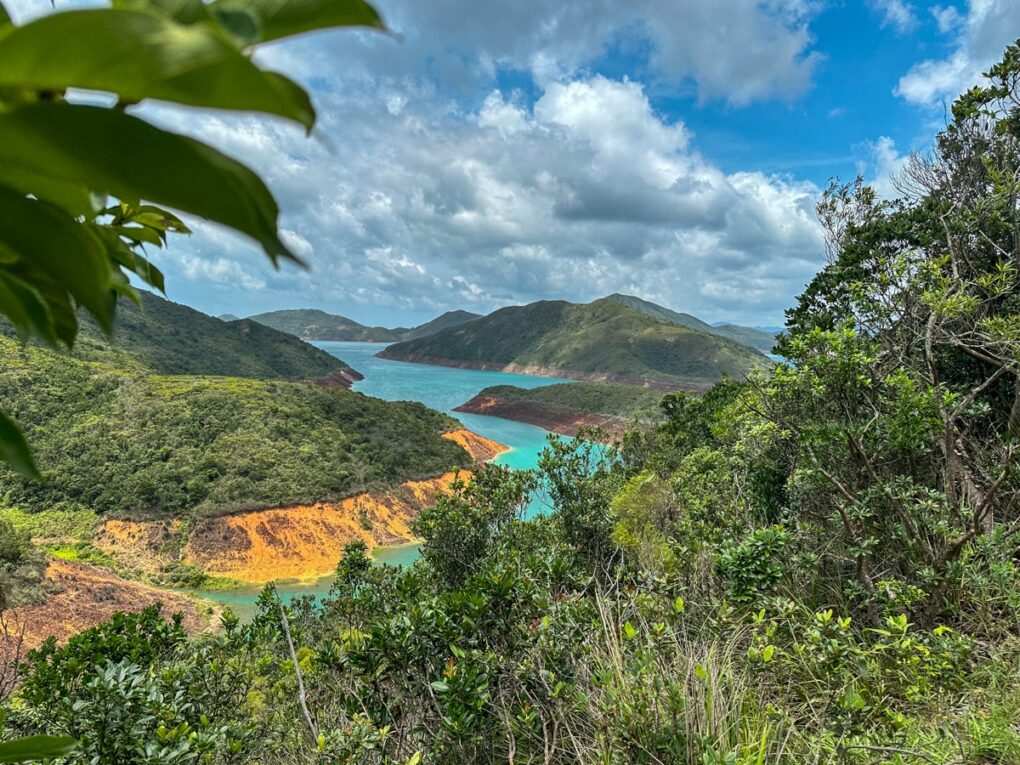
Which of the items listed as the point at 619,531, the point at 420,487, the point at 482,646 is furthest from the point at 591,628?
the point at 420,487

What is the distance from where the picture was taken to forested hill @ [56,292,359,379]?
46875mm

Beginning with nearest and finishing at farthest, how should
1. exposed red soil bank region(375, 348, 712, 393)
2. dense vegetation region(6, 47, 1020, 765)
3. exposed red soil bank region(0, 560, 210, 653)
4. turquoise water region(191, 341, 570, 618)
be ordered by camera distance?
dense vegetation region(6, 47, 1020, 765)
exposed red soil bank region(0, 560, 210, 653)
turquoise water region(191, 341, 570, 618)
exposed red soil bank region(375, 348, 712, 393)

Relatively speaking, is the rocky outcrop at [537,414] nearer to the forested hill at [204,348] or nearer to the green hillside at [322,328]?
the forested hill at [204,348]

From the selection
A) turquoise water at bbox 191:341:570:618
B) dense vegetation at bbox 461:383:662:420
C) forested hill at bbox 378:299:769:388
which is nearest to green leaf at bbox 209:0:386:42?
turquoise water at bbox 191:341:570:618

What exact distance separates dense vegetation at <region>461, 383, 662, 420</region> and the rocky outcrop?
52 centimetres

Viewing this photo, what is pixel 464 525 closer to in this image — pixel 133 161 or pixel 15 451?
pixel 15 451

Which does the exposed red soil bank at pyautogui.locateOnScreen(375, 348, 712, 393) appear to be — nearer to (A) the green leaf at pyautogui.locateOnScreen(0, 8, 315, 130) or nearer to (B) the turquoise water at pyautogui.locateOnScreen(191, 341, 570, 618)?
(B) the turquoise water at pyautogui.locateOnScreen(191, 341, 570, 618)

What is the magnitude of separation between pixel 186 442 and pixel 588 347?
2888 inches

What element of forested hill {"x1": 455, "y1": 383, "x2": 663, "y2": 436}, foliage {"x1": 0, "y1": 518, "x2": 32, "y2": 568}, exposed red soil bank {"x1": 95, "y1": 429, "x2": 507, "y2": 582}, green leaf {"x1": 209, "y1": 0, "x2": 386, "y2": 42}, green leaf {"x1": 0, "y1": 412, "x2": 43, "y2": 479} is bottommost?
exposed red soil bank {"x1": 95, "y1": 429, "x2": 507, "y2": 582}

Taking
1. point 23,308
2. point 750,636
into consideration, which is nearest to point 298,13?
point 23,308

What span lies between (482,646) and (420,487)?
30.0 m

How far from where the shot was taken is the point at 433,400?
72688 mm

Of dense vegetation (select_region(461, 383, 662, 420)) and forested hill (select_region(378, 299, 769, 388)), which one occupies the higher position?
forested hill (select_region(378, 299, 769, 388))

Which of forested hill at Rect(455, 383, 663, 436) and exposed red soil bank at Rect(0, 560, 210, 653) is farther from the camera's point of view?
forested hill at Rect(455, 383, 663, 436)
